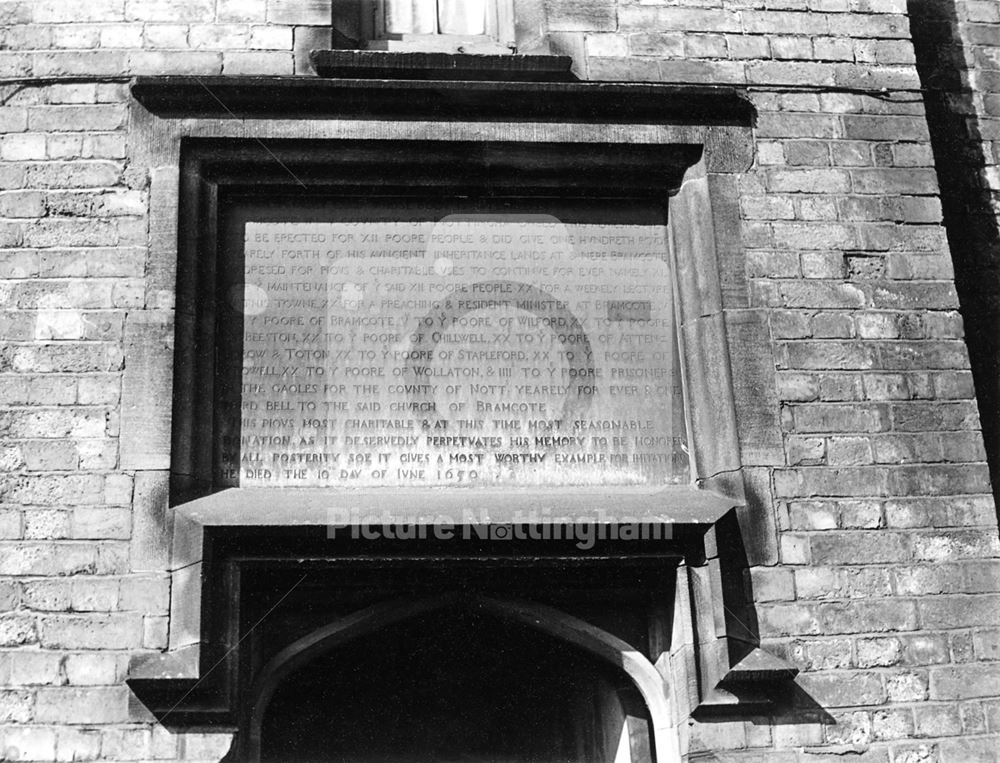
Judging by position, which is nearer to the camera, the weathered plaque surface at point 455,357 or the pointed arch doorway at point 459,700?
the weathered plaque surface at point 455,357

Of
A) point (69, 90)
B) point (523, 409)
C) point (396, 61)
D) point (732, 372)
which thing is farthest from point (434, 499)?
point (69, 90)

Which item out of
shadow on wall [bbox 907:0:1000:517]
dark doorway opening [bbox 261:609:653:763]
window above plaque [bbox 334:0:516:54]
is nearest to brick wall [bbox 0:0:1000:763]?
window above plaque [bbox 334:0:516:54]

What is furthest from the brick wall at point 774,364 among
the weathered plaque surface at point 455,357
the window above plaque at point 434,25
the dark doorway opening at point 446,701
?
the dark doorway opening at point 446,701

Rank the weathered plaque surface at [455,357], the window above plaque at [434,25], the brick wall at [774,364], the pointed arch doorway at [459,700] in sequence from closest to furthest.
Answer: the brick wall at [774,364] < the weathered plaque surface at [455,357] < the pointed arch doorway at [459,700] < the window above plaque at [434,25]

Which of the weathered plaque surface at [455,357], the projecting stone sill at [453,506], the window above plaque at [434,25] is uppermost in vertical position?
the window above plaque at [434,25]

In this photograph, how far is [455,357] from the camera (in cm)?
486

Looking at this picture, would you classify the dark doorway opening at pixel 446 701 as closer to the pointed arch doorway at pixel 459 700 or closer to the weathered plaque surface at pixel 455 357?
the pointed arch doorway at pixel 459 700

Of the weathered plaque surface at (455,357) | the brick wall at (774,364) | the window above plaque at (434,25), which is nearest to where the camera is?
the brick wall at (774,364)

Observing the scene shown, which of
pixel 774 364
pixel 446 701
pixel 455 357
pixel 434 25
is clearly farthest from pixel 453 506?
pixel 434 25

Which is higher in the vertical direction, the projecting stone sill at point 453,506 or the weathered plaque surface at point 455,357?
the weathered plaque surface at point 455,357

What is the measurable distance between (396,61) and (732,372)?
2032 mm

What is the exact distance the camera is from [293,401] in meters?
4.75

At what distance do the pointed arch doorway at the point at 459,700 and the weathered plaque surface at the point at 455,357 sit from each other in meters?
0.69

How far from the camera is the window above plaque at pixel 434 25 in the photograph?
5.42 meters
